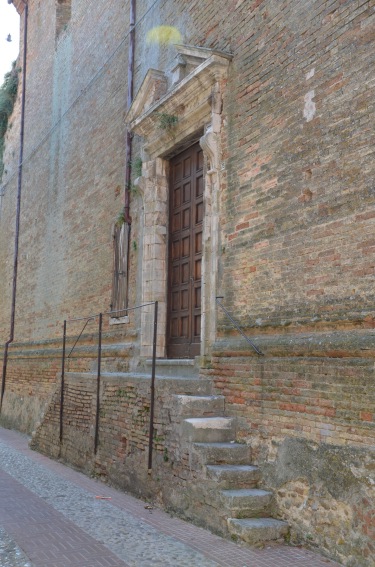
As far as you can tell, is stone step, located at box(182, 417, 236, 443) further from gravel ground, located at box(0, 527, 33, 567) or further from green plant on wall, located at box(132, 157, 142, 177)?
green plant on wall, located at box(132, 157, 142, 177)

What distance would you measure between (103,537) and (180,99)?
5.60 m

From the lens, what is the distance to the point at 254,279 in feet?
22.7

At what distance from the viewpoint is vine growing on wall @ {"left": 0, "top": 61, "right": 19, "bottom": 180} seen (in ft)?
63.8

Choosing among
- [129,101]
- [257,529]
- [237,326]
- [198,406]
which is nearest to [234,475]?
[257,529]

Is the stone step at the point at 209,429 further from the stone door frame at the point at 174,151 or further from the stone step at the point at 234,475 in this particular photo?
the stone door frame at the point at 174,151

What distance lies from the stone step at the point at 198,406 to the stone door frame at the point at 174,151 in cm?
78

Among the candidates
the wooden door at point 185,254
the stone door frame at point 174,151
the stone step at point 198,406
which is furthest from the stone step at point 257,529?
the wooden door at point 185,254

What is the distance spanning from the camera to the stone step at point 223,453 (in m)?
6.35

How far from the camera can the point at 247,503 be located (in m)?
5.82

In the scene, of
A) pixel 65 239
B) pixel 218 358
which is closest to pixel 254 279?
pixel 218 358

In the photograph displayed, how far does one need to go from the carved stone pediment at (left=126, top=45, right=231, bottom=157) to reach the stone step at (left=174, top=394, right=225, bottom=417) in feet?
11.8

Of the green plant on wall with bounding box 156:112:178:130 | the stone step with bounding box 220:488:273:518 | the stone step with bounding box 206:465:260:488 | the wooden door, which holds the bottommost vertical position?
the stone step with bounding box 220:488:273:518

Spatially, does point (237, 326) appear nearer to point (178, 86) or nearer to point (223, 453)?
point (223, 453)

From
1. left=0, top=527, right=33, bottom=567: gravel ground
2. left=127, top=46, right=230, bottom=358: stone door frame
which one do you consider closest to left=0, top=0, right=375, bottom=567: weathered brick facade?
left=127, top=46, right=230, bottom=358: stone door frame
